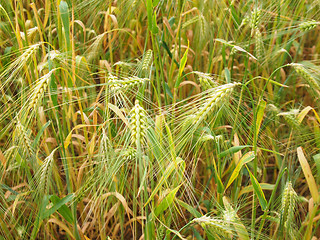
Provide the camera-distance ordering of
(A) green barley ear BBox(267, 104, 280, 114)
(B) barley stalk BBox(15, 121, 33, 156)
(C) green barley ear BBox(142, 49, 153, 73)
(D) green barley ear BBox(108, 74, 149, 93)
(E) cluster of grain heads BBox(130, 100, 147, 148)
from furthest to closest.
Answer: (A) green barley ear BBox(267, 104, 280, 114), (C) green barley ear BBox(142, 49, 153, 73), (B) barley stalk BBox(15, 121, 33, 156), (D) green barley ear BBox(108, 74, 149, 93), (E) cluster of grain heads BBox(130, 100, 147, 148)

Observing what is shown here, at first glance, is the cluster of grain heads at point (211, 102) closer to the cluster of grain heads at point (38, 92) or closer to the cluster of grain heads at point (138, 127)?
the cluster of grain heads at point (138, 127)

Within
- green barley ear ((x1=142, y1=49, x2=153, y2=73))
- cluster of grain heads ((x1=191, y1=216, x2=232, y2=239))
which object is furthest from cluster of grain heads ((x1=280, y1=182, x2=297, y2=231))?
green barley ear ((x1=142, y1=49, x2=153, y2=73))

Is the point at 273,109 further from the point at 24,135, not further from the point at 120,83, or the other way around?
the point at 24,135

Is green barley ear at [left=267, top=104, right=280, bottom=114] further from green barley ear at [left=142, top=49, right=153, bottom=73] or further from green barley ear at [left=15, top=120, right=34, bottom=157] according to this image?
green barley ear at [left=15, top=120, right=34, bottom=157]

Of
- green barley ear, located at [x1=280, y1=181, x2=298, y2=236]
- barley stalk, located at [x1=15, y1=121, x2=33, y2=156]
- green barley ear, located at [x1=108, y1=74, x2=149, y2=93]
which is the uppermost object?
green barley ear, located at [x1=108, y1=74, x2=149, y2=93]

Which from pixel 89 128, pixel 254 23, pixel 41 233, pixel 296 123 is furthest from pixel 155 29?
pixel 41 233

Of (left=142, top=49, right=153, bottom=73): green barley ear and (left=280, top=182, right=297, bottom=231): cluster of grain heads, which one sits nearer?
(left=280, top=182, right=297, bottom=231): cluster of grain heads

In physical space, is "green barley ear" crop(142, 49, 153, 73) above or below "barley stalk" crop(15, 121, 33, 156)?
above

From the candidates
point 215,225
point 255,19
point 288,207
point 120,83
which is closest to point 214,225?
point 215,225

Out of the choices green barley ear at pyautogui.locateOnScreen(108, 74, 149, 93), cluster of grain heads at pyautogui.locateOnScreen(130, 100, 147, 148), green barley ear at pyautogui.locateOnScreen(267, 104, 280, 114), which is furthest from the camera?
green barley ear at pyautogui.locateOnScreen(267, 104, 280, 114)

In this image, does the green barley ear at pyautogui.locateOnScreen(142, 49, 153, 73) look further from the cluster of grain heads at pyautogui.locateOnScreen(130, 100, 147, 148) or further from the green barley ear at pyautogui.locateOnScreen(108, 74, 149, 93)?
the cluster of grain heads at pyautogui.locateOnScreen(130, 100, 147, 148)

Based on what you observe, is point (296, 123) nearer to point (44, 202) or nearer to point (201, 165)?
point (201, 165)

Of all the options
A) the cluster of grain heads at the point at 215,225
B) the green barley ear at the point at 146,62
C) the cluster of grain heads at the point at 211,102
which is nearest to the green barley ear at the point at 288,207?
the cluster of grain heads at the point at 215,225

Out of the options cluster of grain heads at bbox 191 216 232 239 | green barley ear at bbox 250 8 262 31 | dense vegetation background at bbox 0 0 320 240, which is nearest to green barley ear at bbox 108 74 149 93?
dense vegetation background at bbox 0 0 320 240
